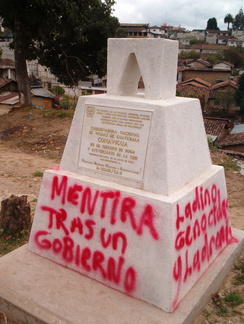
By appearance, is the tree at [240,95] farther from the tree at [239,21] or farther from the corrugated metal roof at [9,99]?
the tree at [239,21]

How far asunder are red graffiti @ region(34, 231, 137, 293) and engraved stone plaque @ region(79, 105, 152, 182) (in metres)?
0.81

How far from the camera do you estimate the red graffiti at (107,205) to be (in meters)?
3.00

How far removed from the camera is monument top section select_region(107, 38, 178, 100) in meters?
3.15

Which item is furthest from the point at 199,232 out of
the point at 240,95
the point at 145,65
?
the point at 240,95

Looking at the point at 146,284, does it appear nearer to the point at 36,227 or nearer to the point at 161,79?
the point at 36,227

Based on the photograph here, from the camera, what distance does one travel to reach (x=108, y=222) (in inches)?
127

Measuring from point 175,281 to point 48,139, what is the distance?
766 cm

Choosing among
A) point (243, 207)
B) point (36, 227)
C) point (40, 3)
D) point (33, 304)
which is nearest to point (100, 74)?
point (40, 3)

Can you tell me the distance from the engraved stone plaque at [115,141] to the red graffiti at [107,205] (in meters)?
0.23

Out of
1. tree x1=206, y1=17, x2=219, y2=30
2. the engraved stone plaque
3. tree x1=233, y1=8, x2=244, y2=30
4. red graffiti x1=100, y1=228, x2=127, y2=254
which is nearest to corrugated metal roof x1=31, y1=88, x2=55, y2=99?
the engraved stone plaque

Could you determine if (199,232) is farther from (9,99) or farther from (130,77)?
(9,99)

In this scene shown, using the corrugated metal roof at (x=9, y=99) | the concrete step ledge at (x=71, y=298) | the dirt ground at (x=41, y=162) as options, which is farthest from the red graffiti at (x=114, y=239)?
the corrugated metal roof at (x=9, y=99)

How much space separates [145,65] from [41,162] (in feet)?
18.7

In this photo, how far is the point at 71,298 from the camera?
10.2ft
